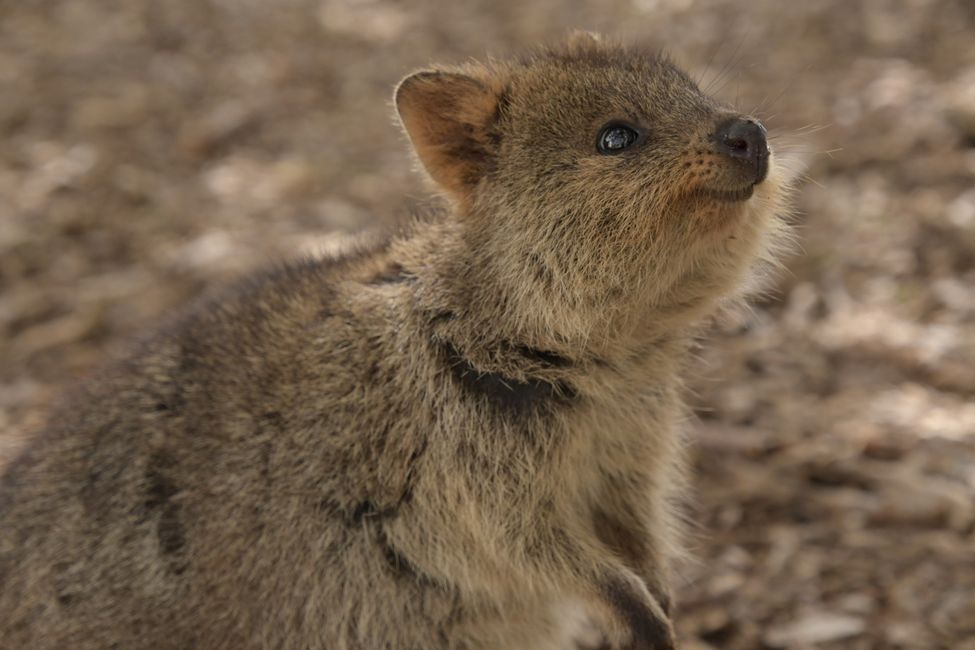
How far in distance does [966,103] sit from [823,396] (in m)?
2.76

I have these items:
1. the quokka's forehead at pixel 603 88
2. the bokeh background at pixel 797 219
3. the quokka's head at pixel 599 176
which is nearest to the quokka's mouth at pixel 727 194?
the quokka's head at pixel 599 176

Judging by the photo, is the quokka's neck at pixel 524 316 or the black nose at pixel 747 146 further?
the quokka's neck at pixel 524 316

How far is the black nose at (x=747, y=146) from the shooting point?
3416 mm

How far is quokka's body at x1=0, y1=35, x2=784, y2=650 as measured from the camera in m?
3.63

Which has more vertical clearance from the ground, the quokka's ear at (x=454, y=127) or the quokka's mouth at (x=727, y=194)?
the quokka's ear at (x=454, y=127)

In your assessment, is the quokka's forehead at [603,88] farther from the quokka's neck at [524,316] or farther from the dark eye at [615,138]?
the quokka's neck at [524,316]

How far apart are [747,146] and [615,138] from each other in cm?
45

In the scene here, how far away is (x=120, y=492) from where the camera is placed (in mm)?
3773

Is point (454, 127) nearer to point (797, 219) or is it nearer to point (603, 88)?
point (603, 88)

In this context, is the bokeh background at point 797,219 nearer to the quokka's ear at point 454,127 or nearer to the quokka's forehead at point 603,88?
the quokka's ear at point 454,127

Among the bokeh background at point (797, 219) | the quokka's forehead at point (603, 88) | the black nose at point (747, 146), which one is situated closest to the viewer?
the black nose at point (747, 146)

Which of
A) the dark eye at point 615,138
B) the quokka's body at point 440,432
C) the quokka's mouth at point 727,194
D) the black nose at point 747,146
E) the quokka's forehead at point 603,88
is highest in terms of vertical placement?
the quokka's forehead at point 603,88

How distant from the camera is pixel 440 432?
373cm

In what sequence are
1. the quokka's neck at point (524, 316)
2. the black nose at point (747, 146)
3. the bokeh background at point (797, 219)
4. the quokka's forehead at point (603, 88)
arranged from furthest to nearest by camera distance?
1. the bokeh background at point (797, 219)
2. the quokka's forehead at point (603, 88)
3. the quokka's neck at point (524, 316)
4. the black nose at point (747, 146)
